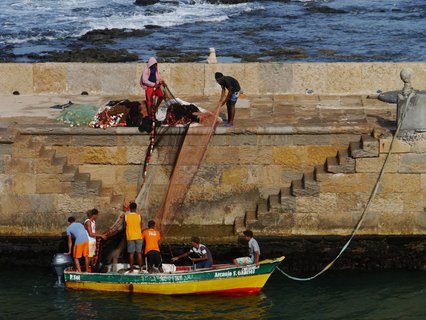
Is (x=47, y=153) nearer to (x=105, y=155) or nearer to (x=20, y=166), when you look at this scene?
(x=20, y=166)

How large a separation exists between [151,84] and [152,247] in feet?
12.9

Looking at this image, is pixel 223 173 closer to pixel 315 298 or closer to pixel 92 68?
pixel 315 298

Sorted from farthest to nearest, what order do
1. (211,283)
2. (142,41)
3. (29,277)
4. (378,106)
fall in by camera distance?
(142,41) → (378,106) → (29,277) → (211,283)

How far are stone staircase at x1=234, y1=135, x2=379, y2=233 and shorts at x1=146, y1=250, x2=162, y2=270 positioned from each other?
7.03 feet

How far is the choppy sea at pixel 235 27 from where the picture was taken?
53125 millimetres

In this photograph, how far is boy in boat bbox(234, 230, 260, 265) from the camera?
74.0ft

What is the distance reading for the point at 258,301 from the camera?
74.1 ft

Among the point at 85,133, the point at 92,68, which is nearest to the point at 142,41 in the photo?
the point at 92,68

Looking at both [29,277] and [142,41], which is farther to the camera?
[142,41]

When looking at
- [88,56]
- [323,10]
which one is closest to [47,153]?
[88,56]

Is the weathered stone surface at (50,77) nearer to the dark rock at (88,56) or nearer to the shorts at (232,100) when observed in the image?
the shorts at (232,100)

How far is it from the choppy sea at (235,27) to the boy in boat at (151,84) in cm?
2397

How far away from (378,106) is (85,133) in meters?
7.14

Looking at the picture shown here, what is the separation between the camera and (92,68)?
27.6 metres
